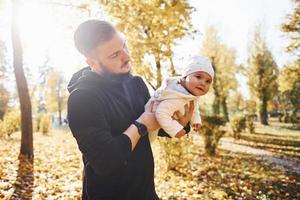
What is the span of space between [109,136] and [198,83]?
861 millimetres

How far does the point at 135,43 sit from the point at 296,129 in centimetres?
1894

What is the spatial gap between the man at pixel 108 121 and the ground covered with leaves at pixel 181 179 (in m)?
3.84

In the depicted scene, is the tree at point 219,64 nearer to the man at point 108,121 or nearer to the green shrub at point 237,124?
the green shrub at point 237,124

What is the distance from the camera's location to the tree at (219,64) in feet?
112

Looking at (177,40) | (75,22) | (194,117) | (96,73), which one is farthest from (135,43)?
(96,73)

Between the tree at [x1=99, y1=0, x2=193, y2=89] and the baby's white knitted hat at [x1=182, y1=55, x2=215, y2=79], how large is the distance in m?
5.30

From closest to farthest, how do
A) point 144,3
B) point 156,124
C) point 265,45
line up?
point 156,124 < point 144,3 < point 265,45

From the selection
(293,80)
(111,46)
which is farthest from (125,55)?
(293,80)

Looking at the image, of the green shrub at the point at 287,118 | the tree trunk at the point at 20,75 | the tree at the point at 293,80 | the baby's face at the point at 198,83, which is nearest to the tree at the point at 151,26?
the tree trunk at the point at 20,75

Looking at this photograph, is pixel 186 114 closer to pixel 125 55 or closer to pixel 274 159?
pixel 125 55

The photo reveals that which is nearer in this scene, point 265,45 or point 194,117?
point 194,117

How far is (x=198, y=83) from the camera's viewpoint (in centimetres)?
221

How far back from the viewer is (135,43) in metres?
8.52

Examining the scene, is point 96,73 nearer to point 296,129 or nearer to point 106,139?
point 106,139
